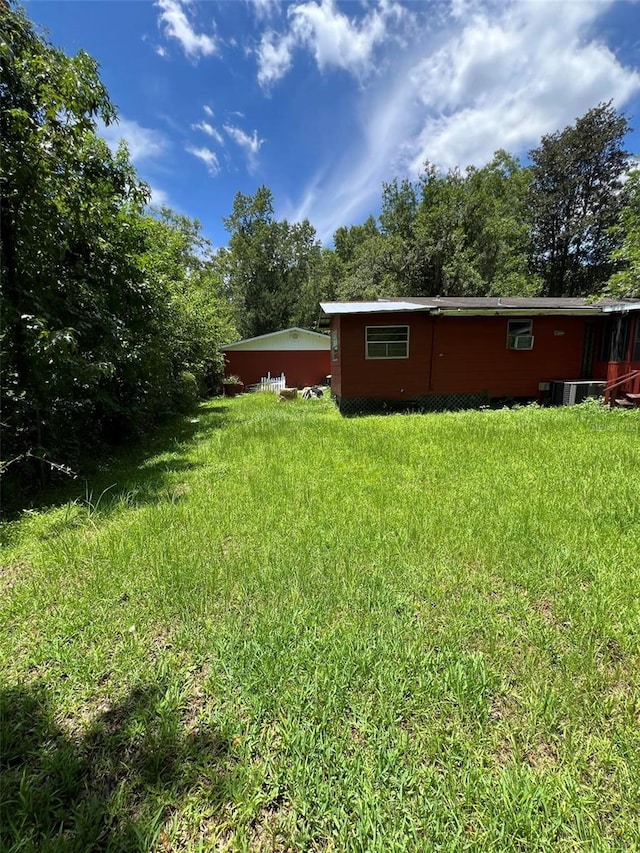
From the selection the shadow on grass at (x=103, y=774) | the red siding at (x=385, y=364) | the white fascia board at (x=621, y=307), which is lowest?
the shadow on grass at (x=103, y=774)

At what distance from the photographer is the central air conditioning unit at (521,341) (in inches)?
436

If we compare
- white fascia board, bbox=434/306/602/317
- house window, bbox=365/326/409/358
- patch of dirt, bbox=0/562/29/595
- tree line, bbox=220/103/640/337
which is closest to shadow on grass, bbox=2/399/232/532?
patch of dirt, bbox=0/562/29/595

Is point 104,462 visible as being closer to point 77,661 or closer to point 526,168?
point 77,661

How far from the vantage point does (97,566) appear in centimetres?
293

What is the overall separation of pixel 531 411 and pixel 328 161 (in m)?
17.6

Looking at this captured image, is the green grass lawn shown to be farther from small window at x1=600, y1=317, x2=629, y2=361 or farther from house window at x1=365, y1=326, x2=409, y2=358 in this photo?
small window at x1=600, y1=317, x2=629, y2=361

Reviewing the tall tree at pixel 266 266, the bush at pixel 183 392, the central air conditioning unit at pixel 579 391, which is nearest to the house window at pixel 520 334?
the central air conditioning unit at pixel 579 391

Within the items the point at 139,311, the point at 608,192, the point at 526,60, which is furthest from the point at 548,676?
the point at 608,192

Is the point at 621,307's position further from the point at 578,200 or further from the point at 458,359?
the point at 578,200

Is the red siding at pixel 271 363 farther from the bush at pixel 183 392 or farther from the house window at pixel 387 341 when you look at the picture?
the house window at pixel 387 341

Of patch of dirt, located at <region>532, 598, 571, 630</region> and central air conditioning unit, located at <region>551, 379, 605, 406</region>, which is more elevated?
central air conditioning unit, located at <region>551, 379, 605, 406</region>

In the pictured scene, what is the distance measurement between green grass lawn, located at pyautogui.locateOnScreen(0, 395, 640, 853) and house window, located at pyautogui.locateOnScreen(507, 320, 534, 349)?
796 centimetres

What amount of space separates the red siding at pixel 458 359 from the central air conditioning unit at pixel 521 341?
15cm

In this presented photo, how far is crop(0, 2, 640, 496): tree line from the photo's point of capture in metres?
4.33
